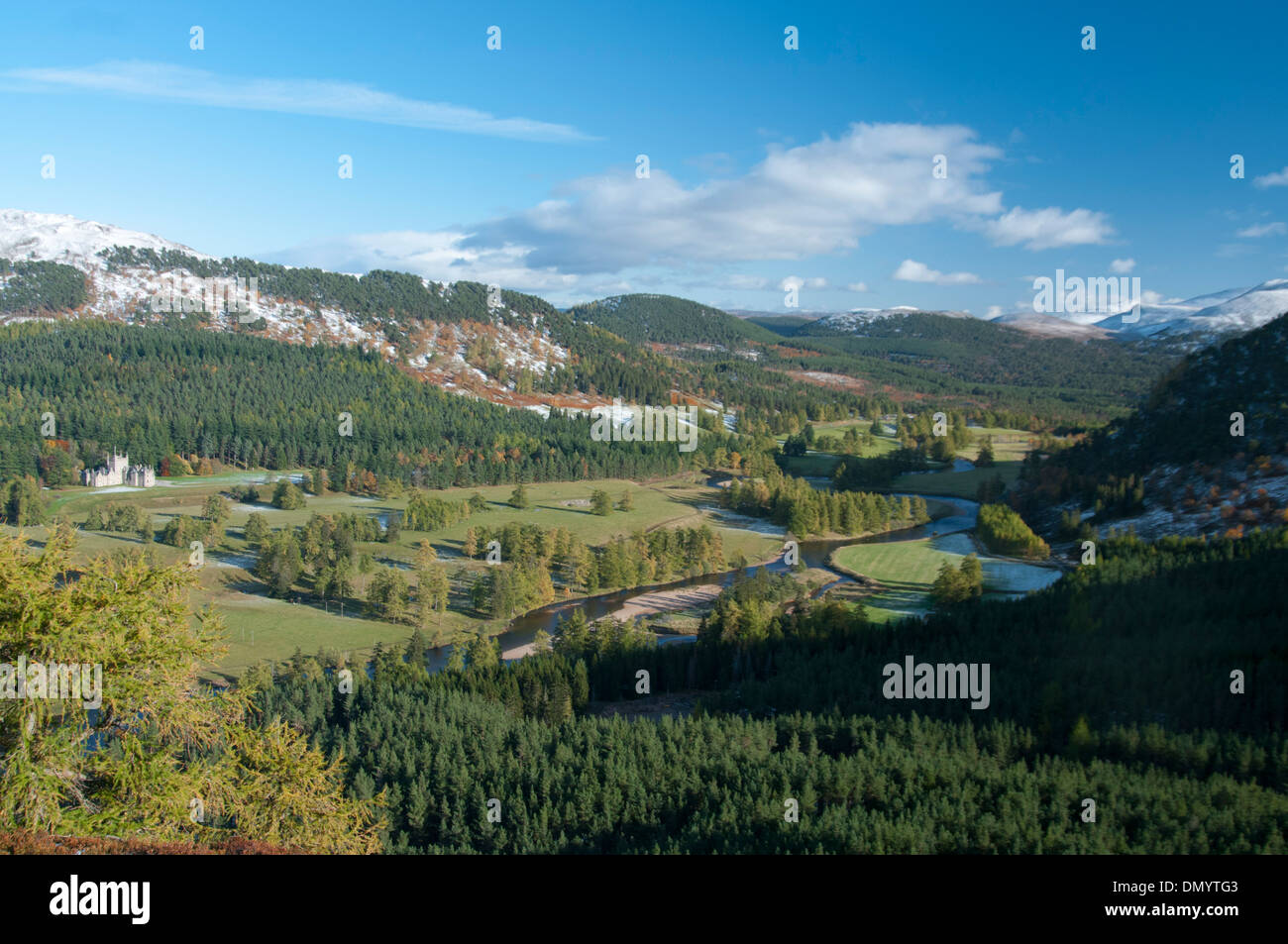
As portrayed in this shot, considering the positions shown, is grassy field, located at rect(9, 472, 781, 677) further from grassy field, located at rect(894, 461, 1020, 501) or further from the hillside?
the hillside

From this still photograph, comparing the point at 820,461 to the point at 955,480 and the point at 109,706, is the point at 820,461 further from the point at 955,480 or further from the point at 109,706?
the point at 109,706

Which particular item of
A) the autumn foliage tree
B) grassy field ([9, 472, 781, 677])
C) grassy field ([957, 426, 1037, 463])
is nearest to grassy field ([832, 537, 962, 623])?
grassy field ([9, 472, 781, 677])

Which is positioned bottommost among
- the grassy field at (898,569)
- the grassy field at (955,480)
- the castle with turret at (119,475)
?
the grassy field at (898,569)

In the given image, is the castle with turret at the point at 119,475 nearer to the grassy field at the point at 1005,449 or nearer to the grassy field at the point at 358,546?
the grassy field at the point at 358,546

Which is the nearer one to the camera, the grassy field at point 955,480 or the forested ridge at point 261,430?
the grassy field at point 955,480

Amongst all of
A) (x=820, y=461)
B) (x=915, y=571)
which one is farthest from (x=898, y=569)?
(x=820, y=461)

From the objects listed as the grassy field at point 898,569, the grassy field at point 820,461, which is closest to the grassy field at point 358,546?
the grassy field at point 898,569
